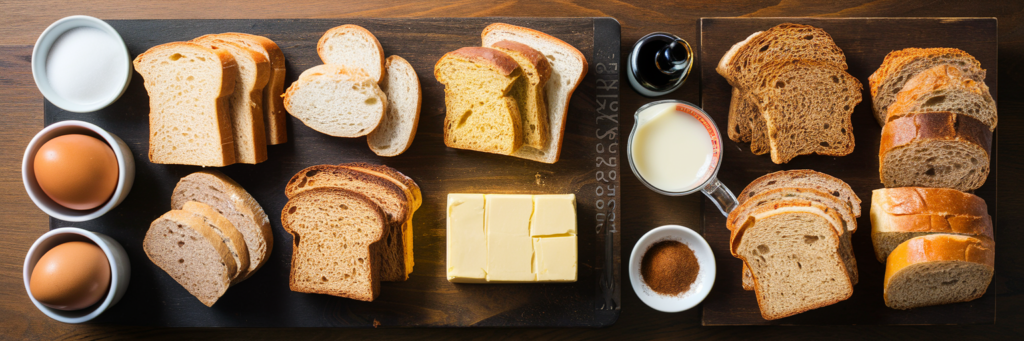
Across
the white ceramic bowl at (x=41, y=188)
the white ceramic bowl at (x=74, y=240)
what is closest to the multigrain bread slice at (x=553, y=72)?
the white ceramic bowl at (x=41, y=188)

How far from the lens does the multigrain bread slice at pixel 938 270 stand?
6.00 ft

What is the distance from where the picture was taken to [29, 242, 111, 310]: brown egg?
1772 millimetres

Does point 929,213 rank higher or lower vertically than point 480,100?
lower

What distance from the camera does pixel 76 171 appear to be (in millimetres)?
1771

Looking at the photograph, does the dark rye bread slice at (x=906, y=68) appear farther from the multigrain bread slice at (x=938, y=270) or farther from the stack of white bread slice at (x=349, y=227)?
the stack of white bread slice at (x=349, y=227)

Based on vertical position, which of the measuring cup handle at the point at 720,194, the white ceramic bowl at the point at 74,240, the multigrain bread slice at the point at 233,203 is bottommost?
the white ceramic bowl at the point at 74,240

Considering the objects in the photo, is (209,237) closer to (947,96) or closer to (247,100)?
(247,100)

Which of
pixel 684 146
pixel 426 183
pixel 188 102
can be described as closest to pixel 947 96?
pixel 684 146

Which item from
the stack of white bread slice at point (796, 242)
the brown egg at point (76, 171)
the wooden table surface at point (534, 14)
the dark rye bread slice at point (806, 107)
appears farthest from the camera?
the wooden table surface at point (534, 14)

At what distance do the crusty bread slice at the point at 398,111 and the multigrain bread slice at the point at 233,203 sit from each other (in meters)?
0.57

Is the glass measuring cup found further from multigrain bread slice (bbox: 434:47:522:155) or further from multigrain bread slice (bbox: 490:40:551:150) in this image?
multigrain bread slice (bbox: 434:47:522:155)

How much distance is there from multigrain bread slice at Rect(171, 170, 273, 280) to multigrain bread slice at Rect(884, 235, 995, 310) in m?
2.64

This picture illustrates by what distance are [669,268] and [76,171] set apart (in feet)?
7.77

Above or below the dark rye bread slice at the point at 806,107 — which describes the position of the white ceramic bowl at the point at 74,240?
below
